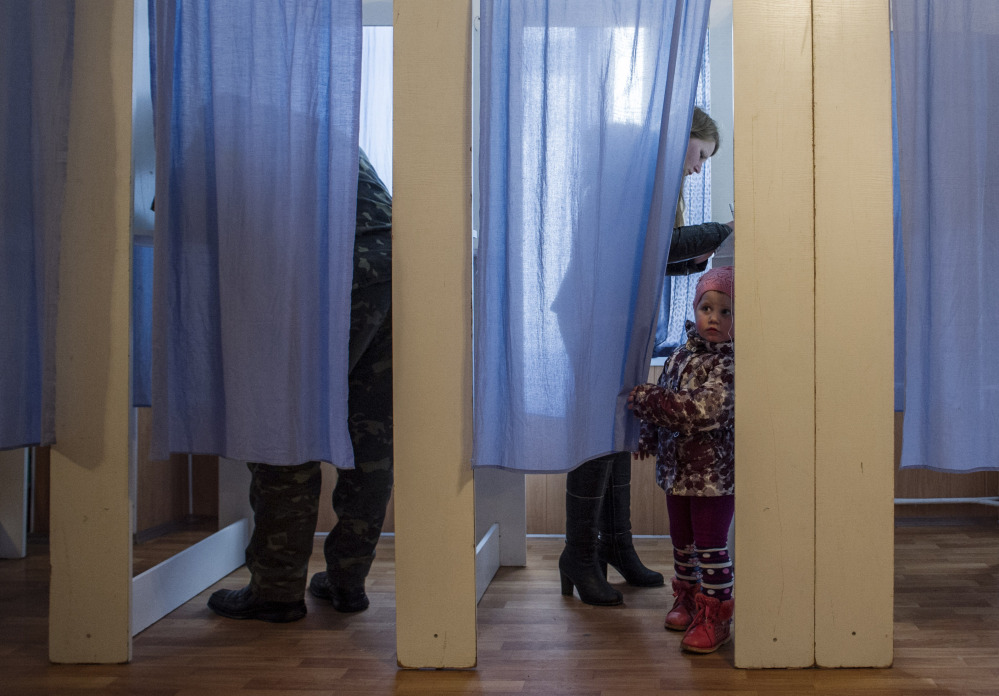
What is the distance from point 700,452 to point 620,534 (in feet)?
2.18

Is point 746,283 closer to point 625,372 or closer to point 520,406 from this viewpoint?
point 625,372

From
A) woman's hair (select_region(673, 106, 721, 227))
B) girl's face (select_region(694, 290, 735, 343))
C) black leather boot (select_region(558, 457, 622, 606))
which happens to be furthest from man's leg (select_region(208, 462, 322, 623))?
woman's hair (select_region(673, 106, 721, 227))

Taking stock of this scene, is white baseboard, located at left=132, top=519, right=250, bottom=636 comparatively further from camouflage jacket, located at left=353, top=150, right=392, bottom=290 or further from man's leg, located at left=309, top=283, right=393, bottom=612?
camouflage jacket, located at left=353, top=150, right=392, bottom=290

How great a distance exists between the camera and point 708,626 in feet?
6.63

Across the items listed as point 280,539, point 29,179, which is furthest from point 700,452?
point 29,179

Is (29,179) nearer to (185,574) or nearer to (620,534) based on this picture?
(185,574)

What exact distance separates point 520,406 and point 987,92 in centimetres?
134

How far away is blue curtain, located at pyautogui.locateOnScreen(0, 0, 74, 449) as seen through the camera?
2006mm

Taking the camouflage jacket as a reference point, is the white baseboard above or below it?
below

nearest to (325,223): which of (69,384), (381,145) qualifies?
(69,384)

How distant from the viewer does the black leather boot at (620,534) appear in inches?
103

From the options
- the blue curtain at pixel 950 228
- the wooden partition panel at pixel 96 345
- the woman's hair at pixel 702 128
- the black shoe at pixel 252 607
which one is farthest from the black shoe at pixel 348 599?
the blue curtain at pixel 950 228

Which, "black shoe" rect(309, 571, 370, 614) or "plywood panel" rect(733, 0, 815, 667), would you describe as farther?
"black shoe" rect(309, 571, 370, 614)

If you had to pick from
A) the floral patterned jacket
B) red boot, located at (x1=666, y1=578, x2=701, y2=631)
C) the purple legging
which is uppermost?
the floral patterned jacket
